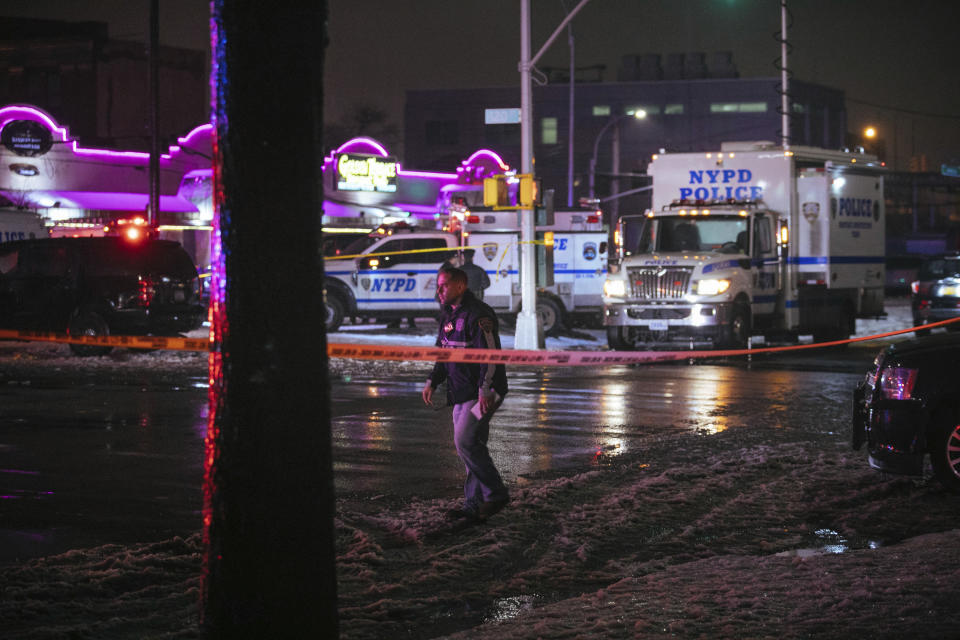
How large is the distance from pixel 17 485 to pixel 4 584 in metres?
3.09

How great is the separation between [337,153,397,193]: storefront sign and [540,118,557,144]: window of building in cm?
5220

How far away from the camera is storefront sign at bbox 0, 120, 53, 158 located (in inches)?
1329

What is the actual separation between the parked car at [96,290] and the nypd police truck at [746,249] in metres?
8.14

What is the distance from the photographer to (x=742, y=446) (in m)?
11.0

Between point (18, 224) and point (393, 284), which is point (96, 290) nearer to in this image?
point (393, 284)

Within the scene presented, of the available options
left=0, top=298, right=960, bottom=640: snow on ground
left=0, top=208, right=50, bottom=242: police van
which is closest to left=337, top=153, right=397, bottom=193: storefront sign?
left=0, top=208, right=50, bottom=242: police van

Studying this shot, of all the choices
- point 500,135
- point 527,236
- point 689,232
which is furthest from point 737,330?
point 500,135

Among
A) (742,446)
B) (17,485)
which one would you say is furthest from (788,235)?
(17,485)

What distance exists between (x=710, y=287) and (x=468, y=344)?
1373 cm

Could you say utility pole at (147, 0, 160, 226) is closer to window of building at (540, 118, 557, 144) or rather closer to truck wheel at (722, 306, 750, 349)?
truck wheel at (722, 306, 750, 349)

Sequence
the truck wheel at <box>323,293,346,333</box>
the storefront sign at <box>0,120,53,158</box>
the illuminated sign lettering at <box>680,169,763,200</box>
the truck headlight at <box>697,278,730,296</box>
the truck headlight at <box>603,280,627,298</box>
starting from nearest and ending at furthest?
the truck headlight at <box>697,278,730,296</box> → the truck headlight at <box>603,280,627,298</box> → the illuminated sign lettering at <box>680,169,763,200</box> → the truck wheel at <box>323,293,346,333</box> → the storefront sign at <box>0,120,53,158</box>

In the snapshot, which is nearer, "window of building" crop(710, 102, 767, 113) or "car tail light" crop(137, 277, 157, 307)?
"car tail light" crop(137, 277, 157, 307)

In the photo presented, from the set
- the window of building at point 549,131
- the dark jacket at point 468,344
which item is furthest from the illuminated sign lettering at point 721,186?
the window of building at point 549,131

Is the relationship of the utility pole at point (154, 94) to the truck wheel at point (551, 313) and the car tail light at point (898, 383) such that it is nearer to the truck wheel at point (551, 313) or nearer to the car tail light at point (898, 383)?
the truck wheel at point (551, 313)
